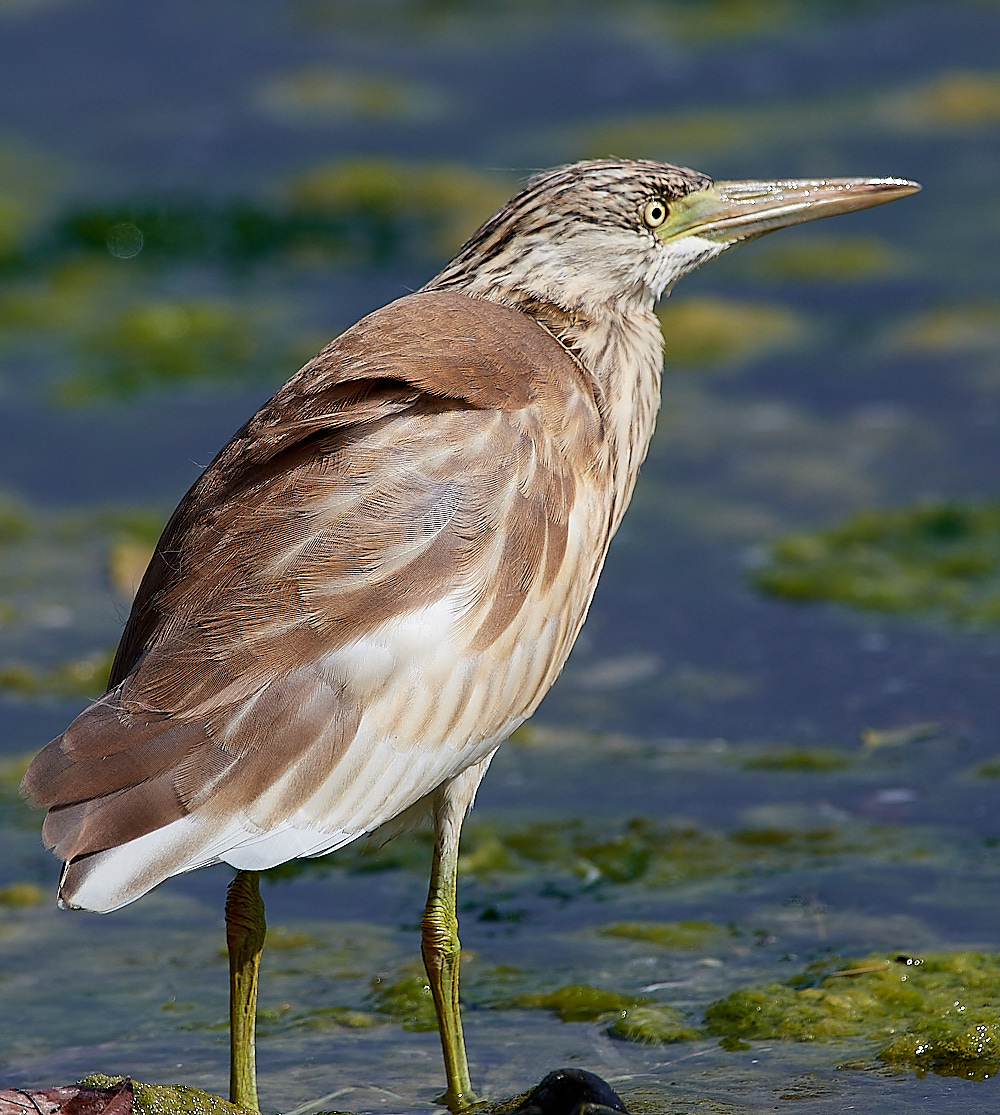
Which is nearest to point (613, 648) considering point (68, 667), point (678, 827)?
point (678, 827)

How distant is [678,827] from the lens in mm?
4465

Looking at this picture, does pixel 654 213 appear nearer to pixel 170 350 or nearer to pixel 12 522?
pixel 12 522

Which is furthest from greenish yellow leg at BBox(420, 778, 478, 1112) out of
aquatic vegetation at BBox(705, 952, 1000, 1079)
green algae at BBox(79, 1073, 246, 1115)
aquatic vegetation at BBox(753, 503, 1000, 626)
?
aquatic vegetation at BBox(753, 503, 1000, 626)

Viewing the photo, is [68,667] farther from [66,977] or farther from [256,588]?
[256,588]

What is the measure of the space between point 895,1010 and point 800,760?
4.00ft

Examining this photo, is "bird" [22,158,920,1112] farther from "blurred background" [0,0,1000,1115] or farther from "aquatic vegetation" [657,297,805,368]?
"aquatic vegetation" [657,297,805,368]

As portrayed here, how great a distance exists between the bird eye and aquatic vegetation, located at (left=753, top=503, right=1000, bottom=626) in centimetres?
216

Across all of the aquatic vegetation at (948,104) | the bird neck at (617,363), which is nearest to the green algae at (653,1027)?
the bird neck at (617,363)

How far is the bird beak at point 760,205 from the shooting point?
3.72 m

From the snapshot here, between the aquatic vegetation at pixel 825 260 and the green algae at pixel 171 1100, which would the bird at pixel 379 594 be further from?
the aquatic vegetation at pixel 825 260

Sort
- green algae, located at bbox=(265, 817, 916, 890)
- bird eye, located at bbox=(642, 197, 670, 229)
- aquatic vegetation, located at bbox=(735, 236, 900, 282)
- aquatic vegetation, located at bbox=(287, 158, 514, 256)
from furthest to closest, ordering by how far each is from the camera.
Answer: aquatic vegetation, located at bbox=(287, 158, 514, 256)
aquatic vegetation, located at bbox=(735, 236, 900, 282)
green algae, located at bbox=(265, 817, 916, 890)
bird eye, located at bbox=(642, 197, 670, 229)

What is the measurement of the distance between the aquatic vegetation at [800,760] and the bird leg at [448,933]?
1.52 metres

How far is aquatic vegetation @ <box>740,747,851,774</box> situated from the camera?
15.4 feet

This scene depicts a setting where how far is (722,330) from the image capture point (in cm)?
738
